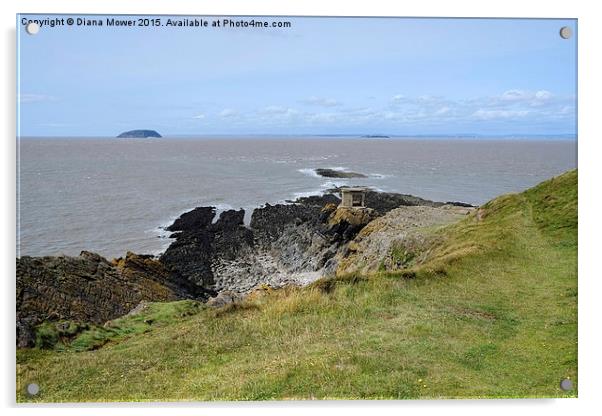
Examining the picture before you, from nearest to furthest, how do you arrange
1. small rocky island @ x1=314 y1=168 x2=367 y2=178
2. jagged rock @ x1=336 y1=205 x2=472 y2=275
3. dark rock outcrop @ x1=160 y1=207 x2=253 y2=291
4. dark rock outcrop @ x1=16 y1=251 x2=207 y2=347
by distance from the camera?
1. dark rock outcrop @ x1=16 y1=251 x2=207 y2=347
2. dark rock outcrop @ x1=160 y1=207 x2=253 y2=291
3. small rocky island @ x1=314 y1=168 x2=367 y2=178
4. jagged rock @ x1=336 y1=205 x2=472 y2=275

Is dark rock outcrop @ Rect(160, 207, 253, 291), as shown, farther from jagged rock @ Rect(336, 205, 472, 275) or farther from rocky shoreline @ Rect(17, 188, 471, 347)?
jagged rock @ Rect(336, 205, 472, 275)

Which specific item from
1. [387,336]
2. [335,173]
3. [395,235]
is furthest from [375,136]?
[387,336]

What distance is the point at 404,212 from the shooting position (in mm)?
11219

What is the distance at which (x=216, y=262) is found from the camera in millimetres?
10898

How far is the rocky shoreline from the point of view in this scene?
10195 millimetres

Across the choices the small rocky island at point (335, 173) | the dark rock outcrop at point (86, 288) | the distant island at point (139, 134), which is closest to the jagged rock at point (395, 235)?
the small rocky island at point (335, 173)

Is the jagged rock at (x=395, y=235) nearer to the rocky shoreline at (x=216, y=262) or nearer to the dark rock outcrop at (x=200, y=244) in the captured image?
the rocky shoreline at (x=216, y=262)

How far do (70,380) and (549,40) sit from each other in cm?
924

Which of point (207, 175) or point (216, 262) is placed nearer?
point (216, 262)

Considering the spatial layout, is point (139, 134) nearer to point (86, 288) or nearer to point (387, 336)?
point (86, 288)

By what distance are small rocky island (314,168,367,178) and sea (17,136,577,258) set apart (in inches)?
3.1

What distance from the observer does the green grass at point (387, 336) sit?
9633mm

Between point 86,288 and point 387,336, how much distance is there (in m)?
4.86

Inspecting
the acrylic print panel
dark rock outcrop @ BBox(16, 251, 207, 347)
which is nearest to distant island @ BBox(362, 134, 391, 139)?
the acrylic print panel
